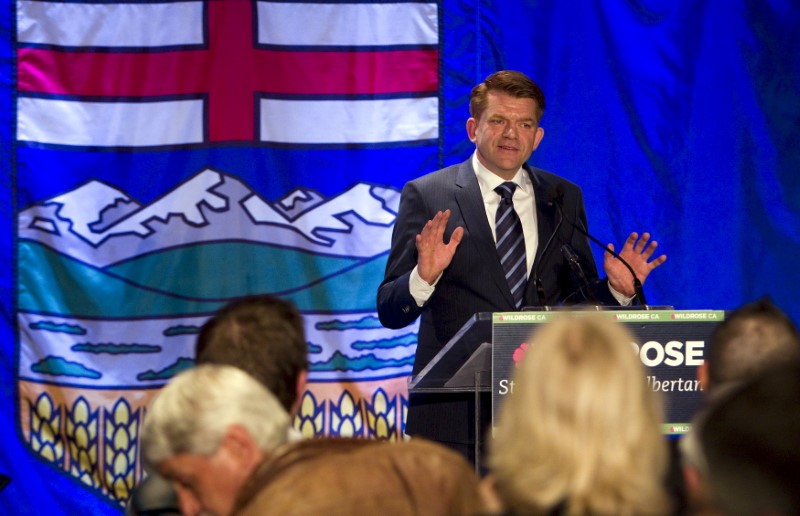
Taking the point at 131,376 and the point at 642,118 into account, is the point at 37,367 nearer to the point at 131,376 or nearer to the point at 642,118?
Result: the point at 131,376

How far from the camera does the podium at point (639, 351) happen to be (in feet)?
8.98

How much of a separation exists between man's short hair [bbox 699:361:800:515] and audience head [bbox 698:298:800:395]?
0.58m

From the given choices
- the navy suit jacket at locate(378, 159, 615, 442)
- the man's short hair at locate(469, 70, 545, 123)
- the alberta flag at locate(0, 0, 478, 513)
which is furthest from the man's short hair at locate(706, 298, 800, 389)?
the alberta flag at locate(0, 0, 478, 513)

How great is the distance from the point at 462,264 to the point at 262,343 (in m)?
1.36

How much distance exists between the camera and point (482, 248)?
11.2ft

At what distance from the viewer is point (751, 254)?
5020 mm

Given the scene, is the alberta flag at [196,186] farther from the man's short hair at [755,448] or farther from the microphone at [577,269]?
the man's short hair at [755,448]

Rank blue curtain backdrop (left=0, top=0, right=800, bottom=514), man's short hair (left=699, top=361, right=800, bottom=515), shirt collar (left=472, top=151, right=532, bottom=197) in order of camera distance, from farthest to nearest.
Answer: blue curtain backdrop (left=0, top=0, right=800, bottom=514) → shirt collar (left=472, top=151, right=532, bottom=197) → man's short hair (left=699, top=361, right=800, bottom=515)

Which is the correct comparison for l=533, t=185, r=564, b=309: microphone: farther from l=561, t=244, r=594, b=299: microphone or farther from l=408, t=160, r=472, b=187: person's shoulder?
l=408, t=160, r=472, b=187: person's shoulder

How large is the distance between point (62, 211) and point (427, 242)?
7.18 feet

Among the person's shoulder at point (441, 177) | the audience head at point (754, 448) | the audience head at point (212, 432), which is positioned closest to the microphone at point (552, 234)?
the person's shoulder at point (441, 177)

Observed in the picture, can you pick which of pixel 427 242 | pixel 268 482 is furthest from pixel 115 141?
pixel 268 482

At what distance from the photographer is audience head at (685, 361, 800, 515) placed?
4.47ft

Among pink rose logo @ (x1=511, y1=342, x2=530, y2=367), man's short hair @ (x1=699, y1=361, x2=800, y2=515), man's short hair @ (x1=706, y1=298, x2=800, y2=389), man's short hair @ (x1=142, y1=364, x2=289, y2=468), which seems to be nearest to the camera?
man's short hair @ (x1=699, y1=361, x2=800, y2=515)
